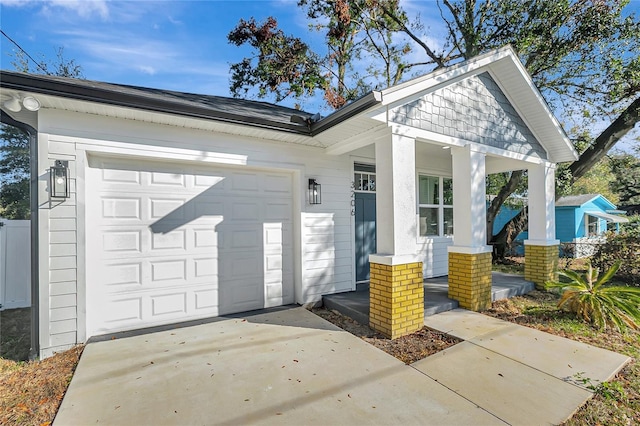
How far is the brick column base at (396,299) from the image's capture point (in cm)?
393

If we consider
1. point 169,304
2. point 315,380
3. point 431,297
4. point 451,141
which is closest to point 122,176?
point 169,304

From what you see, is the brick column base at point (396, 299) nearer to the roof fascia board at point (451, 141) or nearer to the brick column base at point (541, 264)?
the roof fascia board at point (451, 141)

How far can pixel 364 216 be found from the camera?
6.34m

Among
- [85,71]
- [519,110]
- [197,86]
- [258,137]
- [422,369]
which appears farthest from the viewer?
[85,71]

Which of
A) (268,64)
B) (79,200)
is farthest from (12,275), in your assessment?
(268,64)

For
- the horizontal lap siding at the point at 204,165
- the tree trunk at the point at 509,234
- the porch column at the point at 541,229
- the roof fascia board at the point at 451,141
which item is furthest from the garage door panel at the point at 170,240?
the tree trunk at the point at 509,234

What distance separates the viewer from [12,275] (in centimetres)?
492

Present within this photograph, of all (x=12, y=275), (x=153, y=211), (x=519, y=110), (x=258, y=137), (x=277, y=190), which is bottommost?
(x=12, y=275)

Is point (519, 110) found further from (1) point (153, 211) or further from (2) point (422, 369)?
(1) point (153, 211)

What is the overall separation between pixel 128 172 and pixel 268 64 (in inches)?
380

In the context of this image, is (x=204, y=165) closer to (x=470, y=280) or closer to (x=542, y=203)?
(x=470, y=280)

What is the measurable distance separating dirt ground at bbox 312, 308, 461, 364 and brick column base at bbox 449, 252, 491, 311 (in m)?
1.33

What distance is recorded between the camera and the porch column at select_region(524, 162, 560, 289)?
6625mm

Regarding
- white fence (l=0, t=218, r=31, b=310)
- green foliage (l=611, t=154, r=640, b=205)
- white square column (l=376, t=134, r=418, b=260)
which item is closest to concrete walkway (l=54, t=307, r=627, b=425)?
white square column (l=376, t=134, r=418, b=260)
